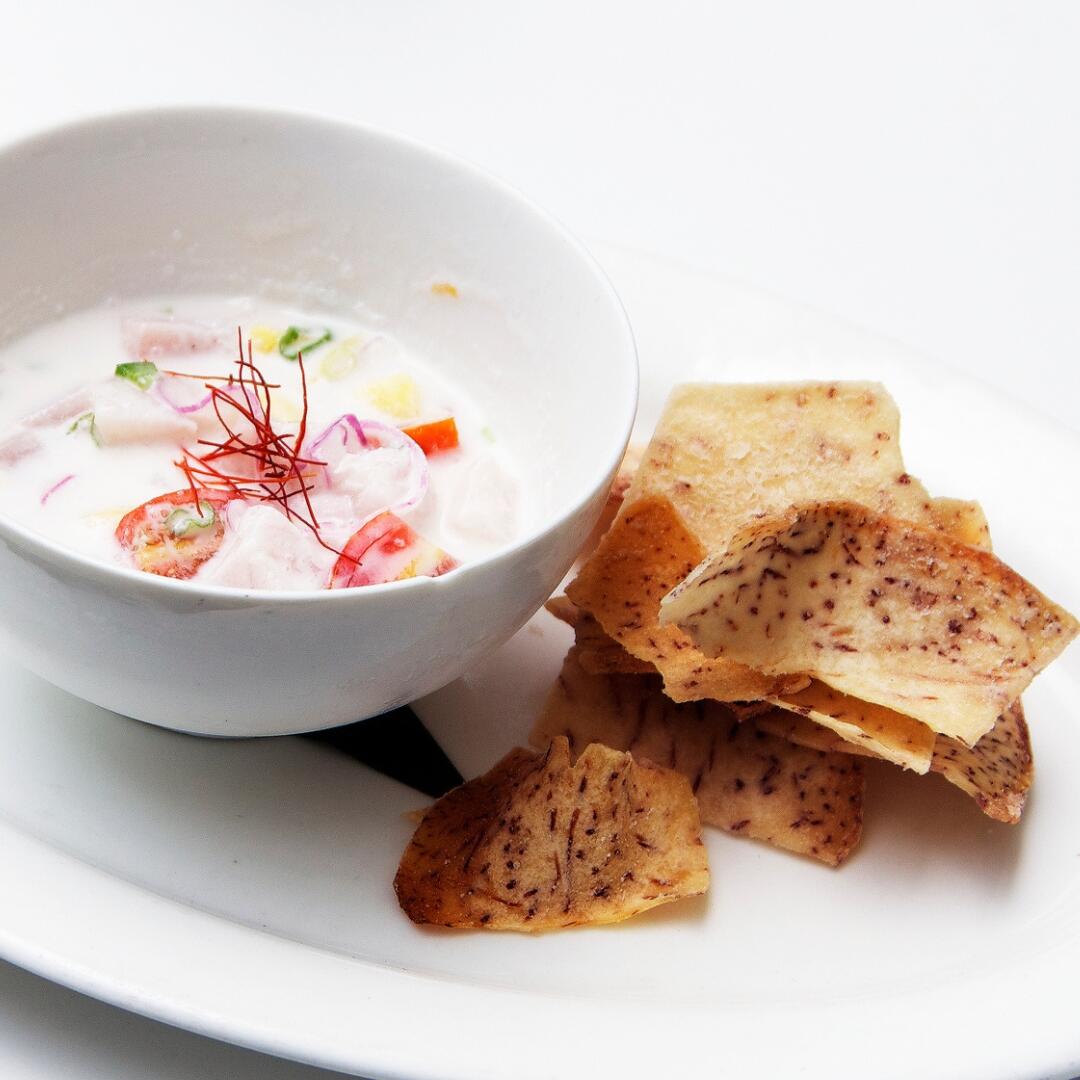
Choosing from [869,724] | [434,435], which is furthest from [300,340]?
[869,724]

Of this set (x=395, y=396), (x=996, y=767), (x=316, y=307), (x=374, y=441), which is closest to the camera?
(x=996, y=767)

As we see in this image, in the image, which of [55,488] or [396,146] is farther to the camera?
[396,146]

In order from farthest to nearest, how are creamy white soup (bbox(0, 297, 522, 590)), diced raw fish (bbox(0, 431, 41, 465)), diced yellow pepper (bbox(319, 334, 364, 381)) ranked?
diced yellow pepper (bbox(319, 334, 364, 381)) → diced raw fish (bbox(0, 431, 41, 465)) → creamy white soup (bbox(0, 297, 522, 590))

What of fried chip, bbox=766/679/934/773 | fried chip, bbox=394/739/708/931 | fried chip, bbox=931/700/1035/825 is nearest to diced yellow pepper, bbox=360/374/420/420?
fried chip, bbox=394/739/708/931

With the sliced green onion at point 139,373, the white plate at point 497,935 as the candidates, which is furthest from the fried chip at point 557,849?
the sliced green onion at point 139,373

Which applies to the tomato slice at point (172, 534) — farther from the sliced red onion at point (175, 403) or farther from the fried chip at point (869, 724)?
the fried chip at point (869, 724)

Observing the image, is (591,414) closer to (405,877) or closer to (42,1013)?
(405,877)

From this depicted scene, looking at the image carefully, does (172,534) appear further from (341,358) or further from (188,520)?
(341,358)

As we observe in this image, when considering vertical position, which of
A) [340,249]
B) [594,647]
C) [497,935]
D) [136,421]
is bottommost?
[497,935]

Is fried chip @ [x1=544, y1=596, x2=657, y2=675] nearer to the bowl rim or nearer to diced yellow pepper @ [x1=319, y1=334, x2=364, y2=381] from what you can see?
the bowl rim
